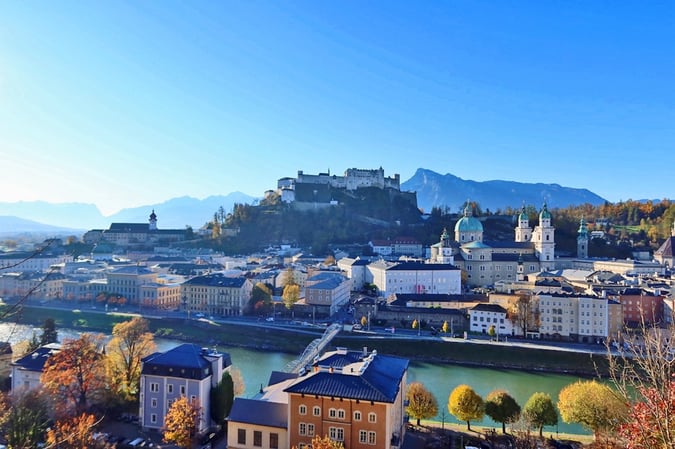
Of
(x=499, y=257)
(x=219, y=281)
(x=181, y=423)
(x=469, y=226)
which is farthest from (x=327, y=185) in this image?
(x=181, y=423)

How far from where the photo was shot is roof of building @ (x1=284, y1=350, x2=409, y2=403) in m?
9.62

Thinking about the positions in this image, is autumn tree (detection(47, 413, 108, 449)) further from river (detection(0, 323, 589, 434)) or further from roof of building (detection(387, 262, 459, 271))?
roof of building (detection(387, 262, 459, 271))

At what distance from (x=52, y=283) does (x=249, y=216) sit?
24.0m

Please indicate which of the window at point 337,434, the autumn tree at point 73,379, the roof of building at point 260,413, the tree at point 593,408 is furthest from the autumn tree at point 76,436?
the tree at point 593,408

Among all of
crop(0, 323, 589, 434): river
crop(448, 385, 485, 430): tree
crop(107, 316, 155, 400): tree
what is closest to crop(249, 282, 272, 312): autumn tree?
crop(0, 323, 589, 434): river

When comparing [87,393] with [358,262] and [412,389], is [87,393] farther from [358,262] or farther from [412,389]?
[358,262]

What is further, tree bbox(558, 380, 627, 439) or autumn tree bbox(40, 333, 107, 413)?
autumn tree bbox(40, 333, 107, 413)

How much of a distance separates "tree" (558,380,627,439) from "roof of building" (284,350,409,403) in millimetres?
4755

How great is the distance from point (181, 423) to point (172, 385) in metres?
1.64

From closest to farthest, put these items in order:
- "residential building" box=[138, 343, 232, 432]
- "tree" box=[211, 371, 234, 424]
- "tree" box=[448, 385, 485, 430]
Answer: "residential building" box=[138, 343, 232, 432] < "tree" box=[211, 371, 234, 424] < "tree" box=[448, 385, 485, 430]

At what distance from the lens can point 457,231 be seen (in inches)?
1639

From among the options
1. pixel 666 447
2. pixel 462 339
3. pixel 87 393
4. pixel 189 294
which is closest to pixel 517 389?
pixel 462 339

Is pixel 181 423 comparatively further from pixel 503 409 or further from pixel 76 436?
pixel 503 409

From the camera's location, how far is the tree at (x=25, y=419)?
372 inches
